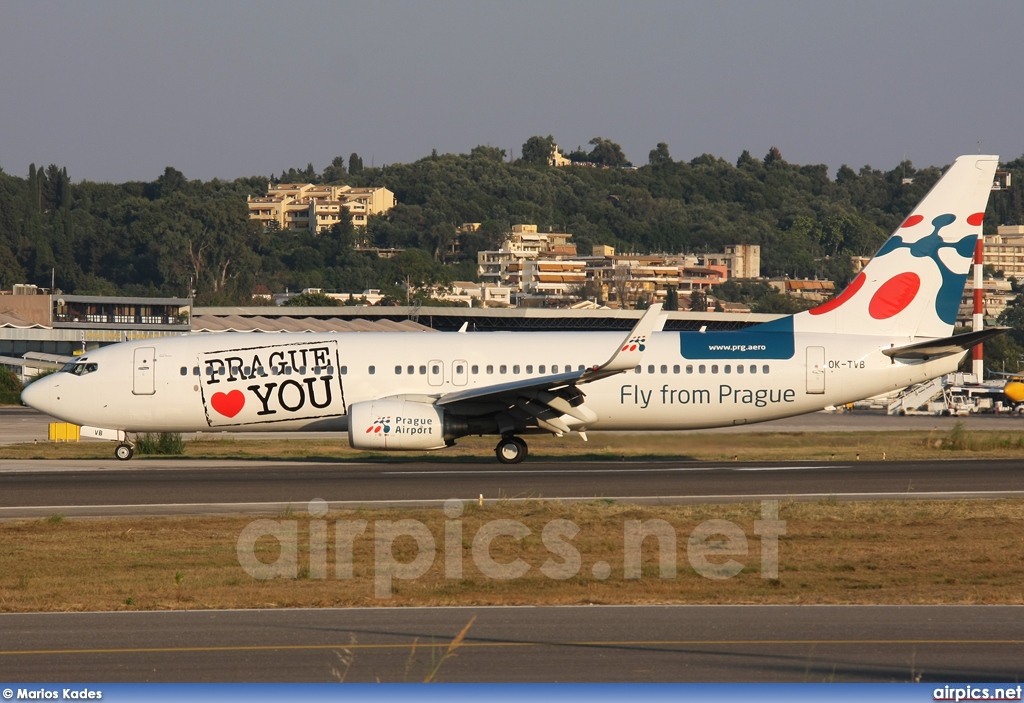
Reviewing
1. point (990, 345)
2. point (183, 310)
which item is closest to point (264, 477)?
point (183, 310)

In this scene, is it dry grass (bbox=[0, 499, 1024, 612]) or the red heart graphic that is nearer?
dry grass (bbox=[0, 499, 1024, 612])

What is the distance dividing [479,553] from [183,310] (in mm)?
95050

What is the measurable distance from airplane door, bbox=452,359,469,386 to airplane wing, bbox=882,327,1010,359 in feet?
34.1

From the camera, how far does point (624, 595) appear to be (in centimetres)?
1475

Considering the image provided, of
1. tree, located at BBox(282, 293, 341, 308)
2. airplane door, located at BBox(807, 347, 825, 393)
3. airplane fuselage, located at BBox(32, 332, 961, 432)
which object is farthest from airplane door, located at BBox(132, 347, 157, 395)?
tree, located at BBox(282, 293, 341, 308)

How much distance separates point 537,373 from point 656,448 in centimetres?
347

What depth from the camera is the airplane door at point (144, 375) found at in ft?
104

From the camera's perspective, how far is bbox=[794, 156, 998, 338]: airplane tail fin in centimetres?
3212

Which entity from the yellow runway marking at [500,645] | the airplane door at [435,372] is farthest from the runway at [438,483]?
the yellow runway marking at [500,645]

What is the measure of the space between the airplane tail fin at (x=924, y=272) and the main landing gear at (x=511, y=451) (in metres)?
7.92

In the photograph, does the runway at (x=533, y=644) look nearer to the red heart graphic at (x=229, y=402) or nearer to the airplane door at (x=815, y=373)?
the red heart graphic at (x=229, y=402)

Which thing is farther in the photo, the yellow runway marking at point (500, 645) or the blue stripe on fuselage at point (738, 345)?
the blue stripe on fuselage at point (738, 345)

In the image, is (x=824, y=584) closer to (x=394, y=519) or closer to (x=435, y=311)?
(x=394, y=519)

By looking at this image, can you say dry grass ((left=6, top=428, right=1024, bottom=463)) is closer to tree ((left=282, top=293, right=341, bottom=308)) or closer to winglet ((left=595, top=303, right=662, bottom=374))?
winglet ((left=595, top=303, right=662, bottom=374))
